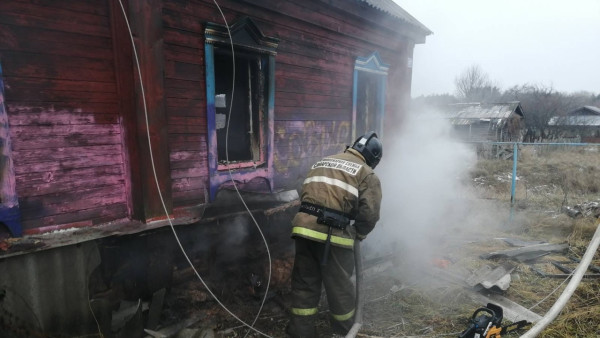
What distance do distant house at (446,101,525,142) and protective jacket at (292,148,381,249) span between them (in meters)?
27.5

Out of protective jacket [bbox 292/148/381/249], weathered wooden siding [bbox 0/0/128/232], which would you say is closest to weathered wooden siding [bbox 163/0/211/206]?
weathered wooden siding [bbox 0/0/128/232]

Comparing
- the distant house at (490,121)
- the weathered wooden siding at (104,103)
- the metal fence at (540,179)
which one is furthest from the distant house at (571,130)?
the weathered wooden siding at (104,103)

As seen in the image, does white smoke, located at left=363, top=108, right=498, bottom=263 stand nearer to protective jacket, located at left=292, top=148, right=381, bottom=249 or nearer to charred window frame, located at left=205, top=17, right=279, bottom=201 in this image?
protective jacket, located at left=292, top=148, right=381, bottom=249

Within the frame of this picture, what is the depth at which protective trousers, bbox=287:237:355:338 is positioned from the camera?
3344 mm

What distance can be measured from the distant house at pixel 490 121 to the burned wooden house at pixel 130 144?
26.3 m

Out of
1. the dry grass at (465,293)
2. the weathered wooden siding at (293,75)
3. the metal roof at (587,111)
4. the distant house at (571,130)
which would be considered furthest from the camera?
the metal roof at (587,111)

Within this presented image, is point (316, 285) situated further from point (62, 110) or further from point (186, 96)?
point (62, 110)

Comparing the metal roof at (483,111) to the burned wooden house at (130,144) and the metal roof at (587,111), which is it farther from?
the burned wooden house at (130,144)

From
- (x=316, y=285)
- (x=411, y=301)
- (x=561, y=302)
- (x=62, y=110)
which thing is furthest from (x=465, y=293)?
(x=62, y=110)

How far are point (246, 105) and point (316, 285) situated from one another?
3152 millimetres

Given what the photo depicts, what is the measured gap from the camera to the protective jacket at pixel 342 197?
3248 millimetres

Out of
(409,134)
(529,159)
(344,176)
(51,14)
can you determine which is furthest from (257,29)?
(529,159)

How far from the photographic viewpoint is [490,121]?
2656 centimetres

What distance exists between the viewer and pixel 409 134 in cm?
904
